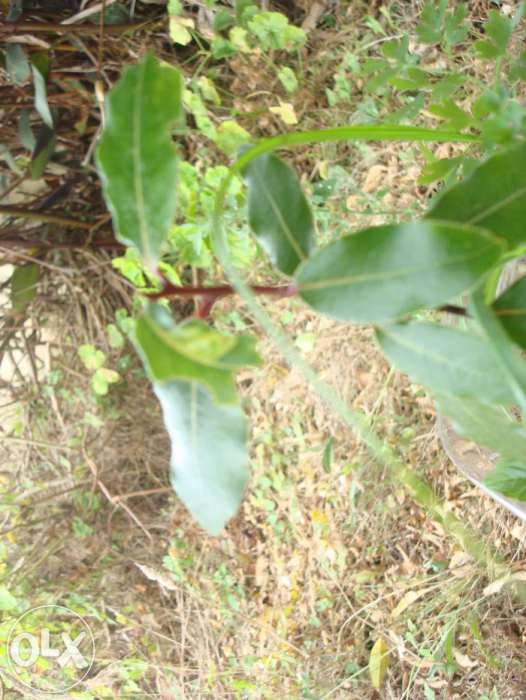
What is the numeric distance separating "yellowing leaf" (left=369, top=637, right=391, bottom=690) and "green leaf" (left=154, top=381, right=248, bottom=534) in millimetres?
1056

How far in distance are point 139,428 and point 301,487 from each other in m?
0.37

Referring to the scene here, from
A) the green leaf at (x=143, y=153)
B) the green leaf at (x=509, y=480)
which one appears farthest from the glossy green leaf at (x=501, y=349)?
the green leaf at (x=509, y=480)

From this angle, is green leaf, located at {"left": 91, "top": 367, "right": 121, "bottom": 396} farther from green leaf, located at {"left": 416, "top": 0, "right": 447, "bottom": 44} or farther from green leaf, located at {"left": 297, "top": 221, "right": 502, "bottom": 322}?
green leaf, located at {"left": 297, "top": 221, "right": 502, "bottom": 322}

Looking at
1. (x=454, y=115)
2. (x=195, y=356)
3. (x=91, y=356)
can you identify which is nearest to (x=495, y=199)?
(x=195, y=356)

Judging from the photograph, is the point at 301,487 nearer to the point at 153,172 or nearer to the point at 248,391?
the point at 248,391

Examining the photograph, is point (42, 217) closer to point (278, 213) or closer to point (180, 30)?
point (180, 30)

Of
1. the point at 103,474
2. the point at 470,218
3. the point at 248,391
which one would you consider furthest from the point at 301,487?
the point at 470,218

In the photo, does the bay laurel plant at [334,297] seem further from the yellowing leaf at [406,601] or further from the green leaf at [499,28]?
the yellowing leaf at [406,601]

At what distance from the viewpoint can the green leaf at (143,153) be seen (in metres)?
0.27

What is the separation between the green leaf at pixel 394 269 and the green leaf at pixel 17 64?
941mm

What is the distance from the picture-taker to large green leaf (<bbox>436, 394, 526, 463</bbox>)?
0.97 feet

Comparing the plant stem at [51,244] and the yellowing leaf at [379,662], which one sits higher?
the plant stem at [51,244]

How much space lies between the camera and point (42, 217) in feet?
4.30

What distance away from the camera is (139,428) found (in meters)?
1.57
